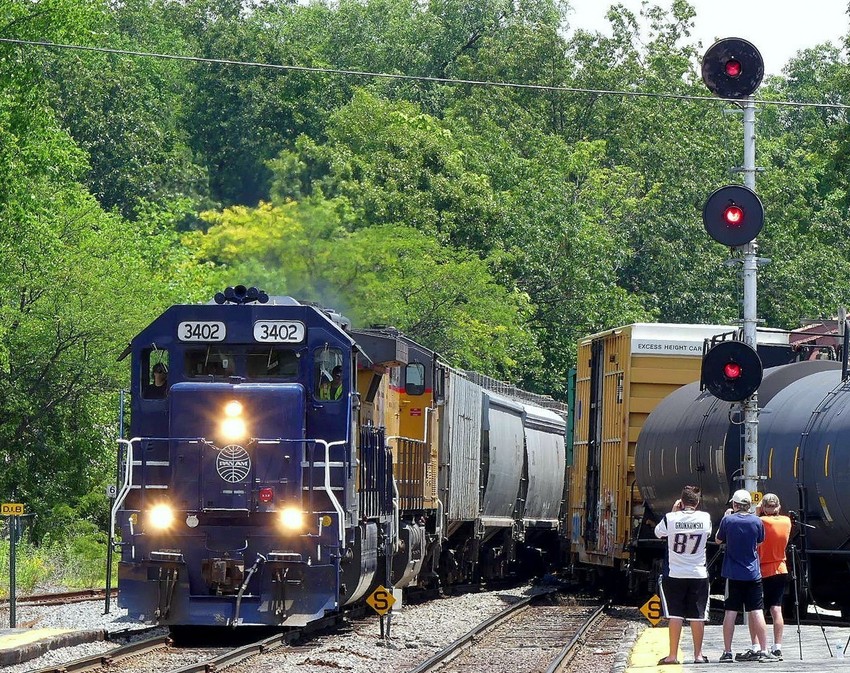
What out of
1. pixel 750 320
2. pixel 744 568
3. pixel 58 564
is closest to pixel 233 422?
pixel 744 568

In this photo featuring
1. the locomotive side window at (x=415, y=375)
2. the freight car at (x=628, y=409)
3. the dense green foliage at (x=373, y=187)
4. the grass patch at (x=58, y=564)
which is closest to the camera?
the locomotive side window at (x=415, y=375)

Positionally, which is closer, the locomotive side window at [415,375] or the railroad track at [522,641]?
the railroad track at [522,641]

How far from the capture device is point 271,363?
1576 centimetres

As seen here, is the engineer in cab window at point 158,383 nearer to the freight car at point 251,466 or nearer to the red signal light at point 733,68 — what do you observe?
the freight car at point 251,466

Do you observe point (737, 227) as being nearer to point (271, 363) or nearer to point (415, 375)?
point (271, 363)

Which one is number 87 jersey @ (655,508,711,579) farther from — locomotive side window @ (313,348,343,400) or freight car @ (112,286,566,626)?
locomotive side window @ (313,348,343,400)

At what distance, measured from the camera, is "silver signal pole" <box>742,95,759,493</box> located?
49.9 feet

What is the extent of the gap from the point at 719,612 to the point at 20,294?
17929mm

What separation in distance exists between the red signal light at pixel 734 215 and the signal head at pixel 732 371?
1.29 metres

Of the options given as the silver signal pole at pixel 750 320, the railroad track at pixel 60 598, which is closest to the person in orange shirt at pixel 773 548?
the silver signal pole at pixel 750 320

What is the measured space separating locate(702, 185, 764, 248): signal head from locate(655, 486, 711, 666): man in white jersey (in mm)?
3240

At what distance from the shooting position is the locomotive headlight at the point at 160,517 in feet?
49.3

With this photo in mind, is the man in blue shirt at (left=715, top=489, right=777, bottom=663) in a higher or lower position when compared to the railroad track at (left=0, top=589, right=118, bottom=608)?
higher

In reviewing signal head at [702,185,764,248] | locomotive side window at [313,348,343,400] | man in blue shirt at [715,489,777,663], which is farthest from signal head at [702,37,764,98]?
locomotive side window at [313,348,343,400]
